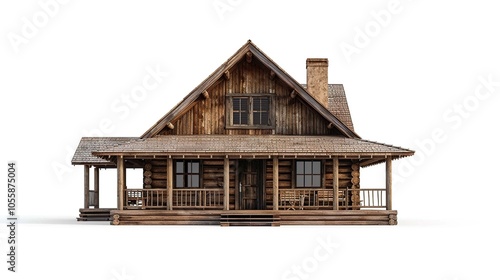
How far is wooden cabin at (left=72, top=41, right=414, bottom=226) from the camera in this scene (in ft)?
121

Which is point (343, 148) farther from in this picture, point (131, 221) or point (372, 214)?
point (131, 221)

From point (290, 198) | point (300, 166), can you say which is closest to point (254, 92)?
point (300, 166)

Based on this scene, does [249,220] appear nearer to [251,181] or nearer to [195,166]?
[251,181]

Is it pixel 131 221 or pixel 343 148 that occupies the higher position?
pixel 343 148

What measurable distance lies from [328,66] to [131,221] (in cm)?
1194

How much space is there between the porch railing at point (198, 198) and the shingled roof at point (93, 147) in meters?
4.21

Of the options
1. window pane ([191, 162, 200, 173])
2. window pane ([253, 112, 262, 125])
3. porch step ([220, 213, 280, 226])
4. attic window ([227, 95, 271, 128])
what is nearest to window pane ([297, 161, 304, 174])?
attic window ([227, 95, 271, 128])

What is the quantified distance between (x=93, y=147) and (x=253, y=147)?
31.5 ft

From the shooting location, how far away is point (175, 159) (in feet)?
127

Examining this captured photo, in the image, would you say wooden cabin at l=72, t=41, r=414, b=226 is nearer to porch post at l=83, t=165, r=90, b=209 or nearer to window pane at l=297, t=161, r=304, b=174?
window pane at l=297, t=161, r=304, b=174

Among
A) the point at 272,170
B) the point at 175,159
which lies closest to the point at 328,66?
the point at 272,170

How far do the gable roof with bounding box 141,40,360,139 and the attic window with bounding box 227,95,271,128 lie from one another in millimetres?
1380

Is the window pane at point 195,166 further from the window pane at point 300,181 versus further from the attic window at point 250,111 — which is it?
the window pane at point 300,181

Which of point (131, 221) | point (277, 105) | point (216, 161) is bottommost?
point (131, 221)
